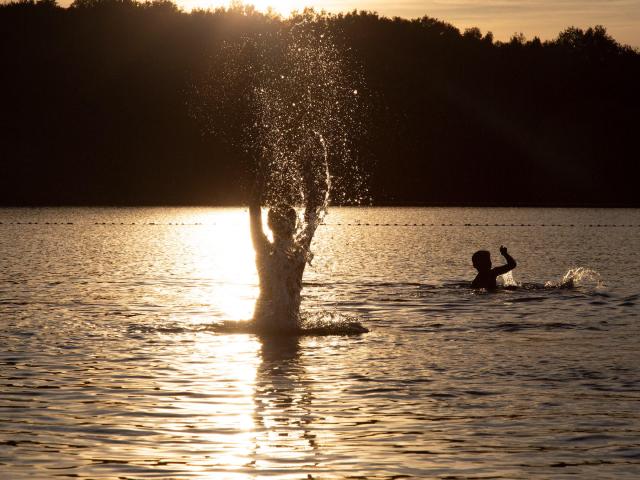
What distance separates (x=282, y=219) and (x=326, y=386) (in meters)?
4.59

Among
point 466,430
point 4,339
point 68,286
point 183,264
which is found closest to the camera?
point 466,430

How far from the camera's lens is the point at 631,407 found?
16.4 meters

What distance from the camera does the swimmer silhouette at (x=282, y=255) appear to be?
22047 millimetres

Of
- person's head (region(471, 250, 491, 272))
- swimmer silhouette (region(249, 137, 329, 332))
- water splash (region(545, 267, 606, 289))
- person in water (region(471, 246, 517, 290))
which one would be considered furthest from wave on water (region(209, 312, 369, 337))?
water splash (region(545, 267, 606, 289))

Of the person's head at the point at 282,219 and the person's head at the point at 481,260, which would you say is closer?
the person's head at the point at 282,219

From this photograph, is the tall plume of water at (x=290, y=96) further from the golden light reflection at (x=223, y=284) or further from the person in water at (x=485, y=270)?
the person in water at (x=485, y=270)

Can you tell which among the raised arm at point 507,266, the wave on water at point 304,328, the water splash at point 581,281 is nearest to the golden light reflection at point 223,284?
the wave on water at point 304,328

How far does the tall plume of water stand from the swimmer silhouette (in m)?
110

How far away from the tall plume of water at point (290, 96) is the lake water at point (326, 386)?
10331 centimetres

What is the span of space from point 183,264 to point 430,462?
145ft

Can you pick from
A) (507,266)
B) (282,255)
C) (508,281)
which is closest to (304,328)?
(282,255)

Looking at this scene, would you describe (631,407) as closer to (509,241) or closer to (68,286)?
(68,286)

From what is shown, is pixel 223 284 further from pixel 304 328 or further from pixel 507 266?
pixel 304 328

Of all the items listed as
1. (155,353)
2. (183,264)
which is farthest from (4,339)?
(183,264)
